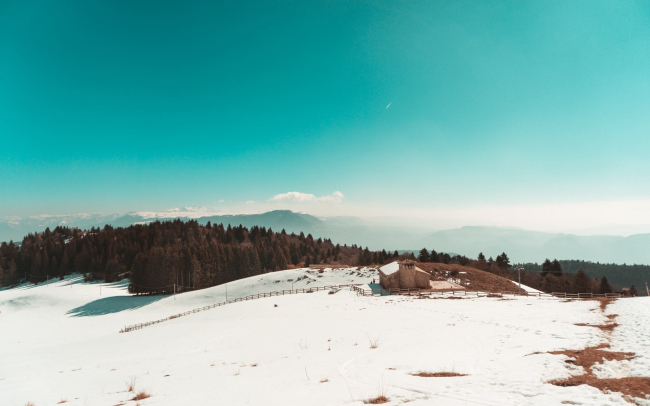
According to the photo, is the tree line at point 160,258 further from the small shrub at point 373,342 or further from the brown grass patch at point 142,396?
the brown grass patch at point 142,396

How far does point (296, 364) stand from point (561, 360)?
446 inches

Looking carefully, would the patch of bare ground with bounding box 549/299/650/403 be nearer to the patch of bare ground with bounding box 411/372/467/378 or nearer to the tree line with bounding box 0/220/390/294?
the patch of bare ground with bounding box 411/372/467/378

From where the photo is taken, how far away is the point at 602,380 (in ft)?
29.2

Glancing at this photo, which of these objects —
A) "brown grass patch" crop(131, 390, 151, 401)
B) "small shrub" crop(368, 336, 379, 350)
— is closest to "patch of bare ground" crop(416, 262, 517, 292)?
"small shrub" crop(368, 336, 379, 350)

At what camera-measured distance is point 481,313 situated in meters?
26.0

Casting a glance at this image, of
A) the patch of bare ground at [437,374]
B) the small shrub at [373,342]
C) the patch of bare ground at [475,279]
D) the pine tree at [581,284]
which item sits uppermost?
the patch of bare ground at [437,374]

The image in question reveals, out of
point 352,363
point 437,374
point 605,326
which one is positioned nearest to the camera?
point 437,374

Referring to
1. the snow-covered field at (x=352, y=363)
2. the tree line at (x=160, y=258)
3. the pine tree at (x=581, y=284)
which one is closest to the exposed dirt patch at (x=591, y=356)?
the snow-covered field at (x=352, y=363)

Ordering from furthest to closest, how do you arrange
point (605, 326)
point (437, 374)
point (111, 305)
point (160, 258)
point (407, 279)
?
point (160, 258) → point (111, 305) → point (407, 279) → point (605, 326) → point (437, 374)

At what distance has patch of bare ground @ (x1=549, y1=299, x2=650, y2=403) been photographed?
26.5 ft

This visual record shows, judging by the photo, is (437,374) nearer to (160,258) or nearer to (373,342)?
(373,342)

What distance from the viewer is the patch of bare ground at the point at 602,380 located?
8070 millimetres

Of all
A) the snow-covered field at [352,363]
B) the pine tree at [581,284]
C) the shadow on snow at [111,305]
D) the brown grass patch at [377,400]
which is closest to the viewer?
the brown grass patch at [377,400]

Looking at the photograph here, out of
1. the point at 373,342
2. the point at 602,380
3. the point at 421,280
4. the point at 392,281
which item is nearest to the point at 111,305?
the point at 392,281
